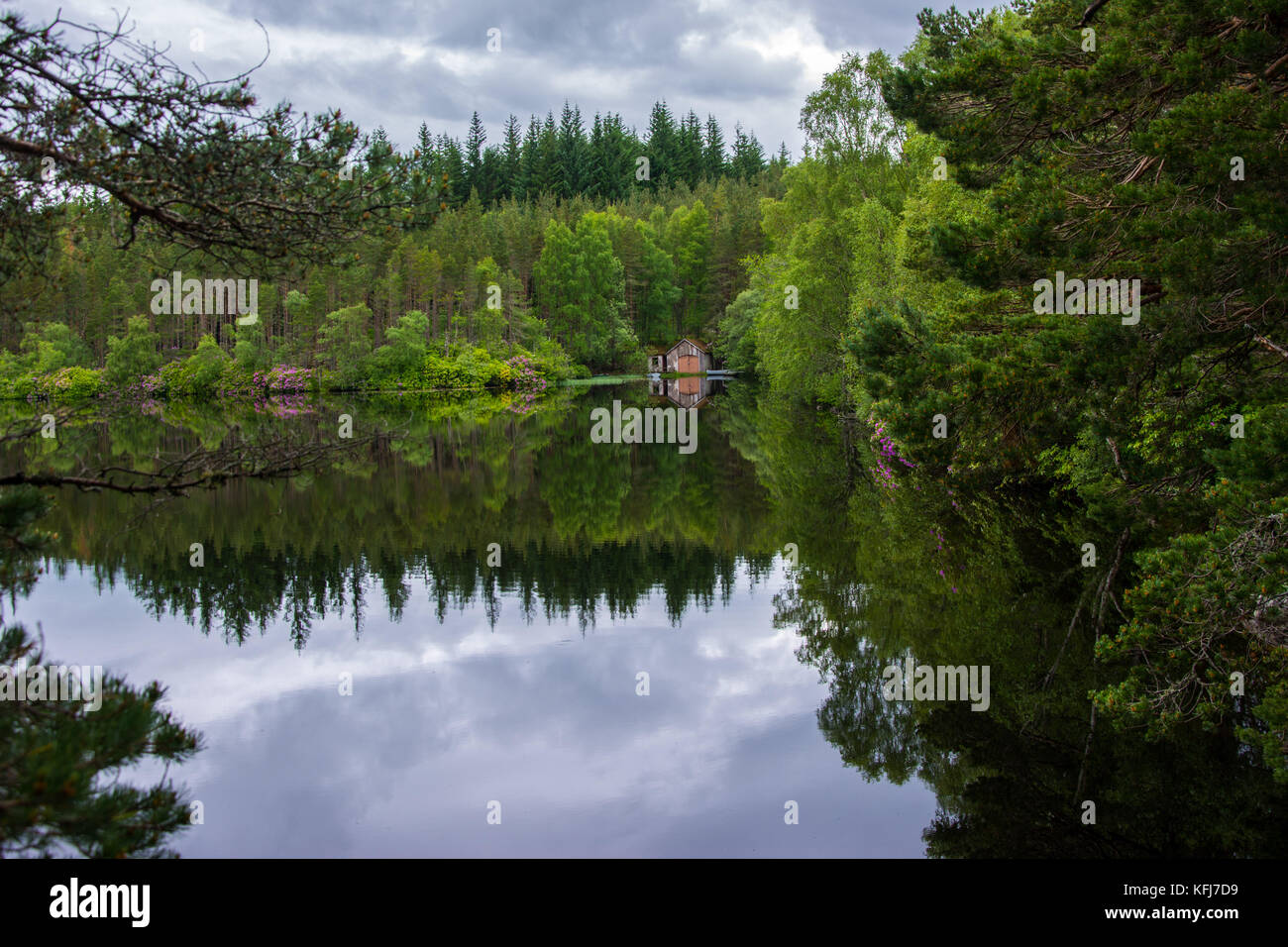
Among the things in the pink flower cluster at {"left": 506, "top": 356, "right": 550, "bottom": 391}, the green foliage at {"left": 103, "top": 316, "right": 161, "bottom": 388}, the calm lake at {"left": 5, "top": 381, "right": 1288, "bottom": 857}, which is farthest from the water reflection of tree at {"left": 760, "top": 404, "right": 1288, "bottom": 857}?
the pink flower cluster at {"left": 506, "top": 356, "right": 550, "bottom": 391}

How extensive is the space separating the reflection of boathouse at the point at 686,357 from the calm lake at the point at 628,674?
6494 centimetres

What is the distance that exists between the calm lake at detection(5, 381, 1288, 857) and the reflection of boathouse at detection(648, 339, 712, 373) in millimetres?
64938

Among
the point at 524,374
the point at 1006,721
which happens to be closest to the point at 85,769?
the point at 1006,721

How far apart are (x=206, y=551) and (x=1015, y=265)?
46.8ft

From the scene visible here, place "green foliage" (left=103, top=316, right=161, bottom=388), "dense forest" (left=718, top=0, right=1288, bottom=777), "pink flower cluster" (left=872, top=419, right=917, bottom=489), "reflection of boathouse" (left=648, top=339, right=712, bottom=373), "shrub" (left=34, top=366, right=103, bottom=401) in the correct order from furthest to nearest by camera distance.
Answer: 1. "reflection of boathouse" (left=648, top=339, right=712, bottom=373)
2. "green foliage" (left=103, top=316, right=161, bottom=388)
3. "shrub" (left=34, top=366, right=103, bottom=401)
4. "pink flower cluster" (left=872, top=419, right=917, bottom=489)
5. "dense forest" (left=718, top=0, right=1288, bottom=777)

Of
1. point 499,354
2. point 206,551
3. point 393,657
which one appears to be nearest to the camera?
point 393,657

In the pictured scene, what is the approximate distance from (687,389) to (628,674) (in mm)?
57955

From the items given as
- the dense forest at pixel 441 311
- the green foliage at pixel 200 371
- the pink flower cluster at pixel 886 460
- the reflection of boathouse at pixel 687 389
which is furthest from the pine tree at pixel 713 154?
the pink flower cluster at pixel 886 460

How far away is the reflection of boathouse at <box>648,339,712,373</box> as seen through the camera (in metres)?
86.1

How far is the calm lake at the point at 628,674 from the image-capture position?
7418 millimetres

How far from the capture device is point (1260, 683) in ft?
29.6

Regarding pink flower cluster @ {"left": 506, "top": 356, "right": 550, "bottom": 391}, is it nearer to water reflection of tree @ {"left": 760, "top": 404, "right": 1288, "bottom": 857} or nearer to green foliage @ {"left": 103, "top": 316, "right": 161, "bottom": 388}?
green foliage @ {"left": 103, "top": 316, "right": 161, "bottom": 388}
